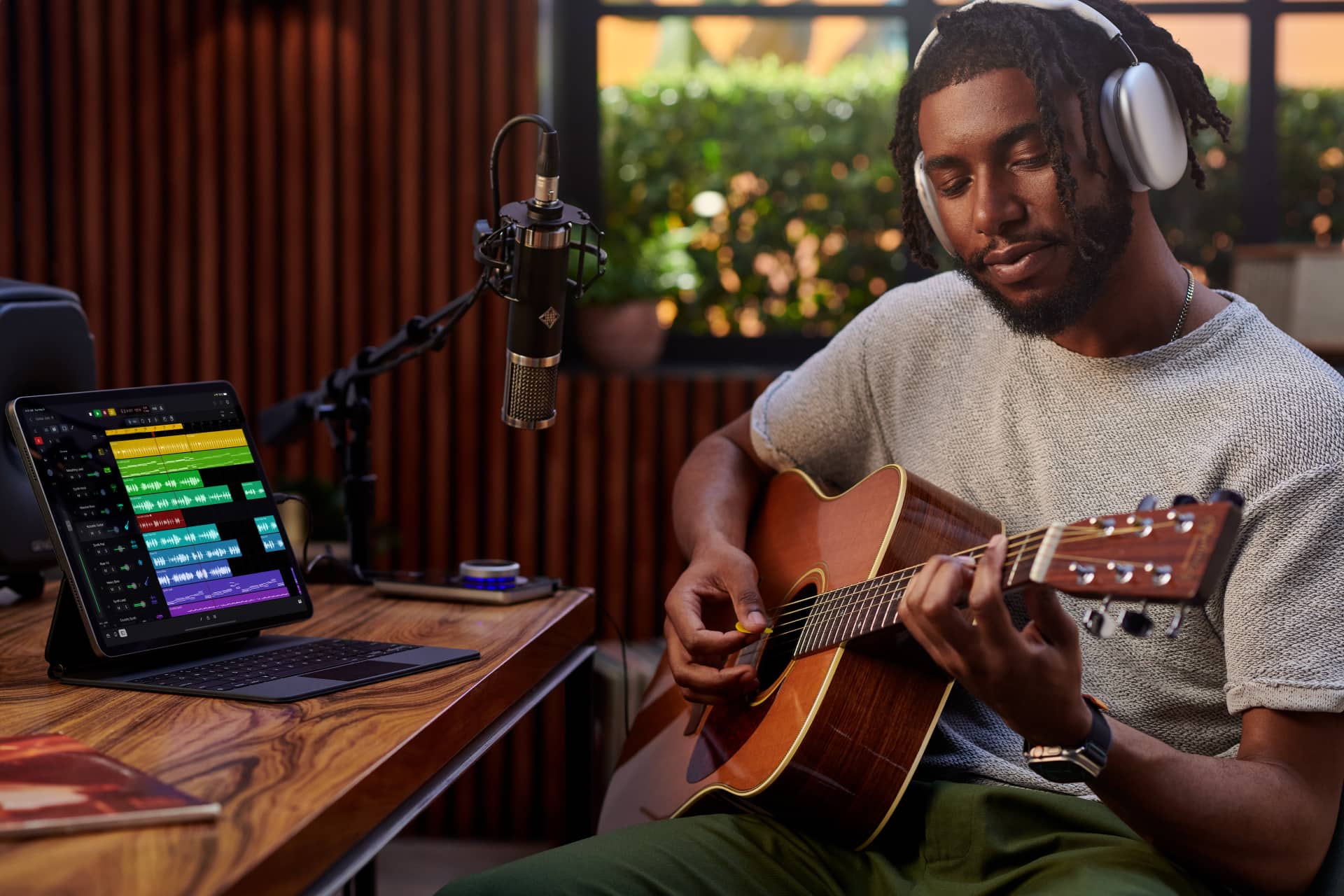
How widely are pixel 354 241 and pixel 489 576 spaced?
5.93 feet

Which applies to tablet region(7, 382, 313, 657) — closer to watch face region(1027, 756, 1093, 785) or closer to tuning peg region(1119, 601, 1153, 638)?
watch face region(1027, 756, 1093, 785)

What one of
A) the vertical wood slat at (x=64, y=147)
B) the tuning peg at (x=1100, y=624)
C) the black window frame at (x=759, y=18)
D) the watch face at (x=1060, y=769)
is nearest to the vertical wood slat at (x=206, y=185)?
the vertical wood slat at (x=64, y=147)

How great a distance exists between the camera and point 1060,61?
1.47 metres

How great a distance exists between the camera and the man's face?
1.45 m

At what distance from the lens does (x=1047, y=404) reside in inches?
61.8

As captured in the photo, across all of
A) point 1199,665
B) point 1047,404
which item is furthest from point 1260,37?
point 1199,665

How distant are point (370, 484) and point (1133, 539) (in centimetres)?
124

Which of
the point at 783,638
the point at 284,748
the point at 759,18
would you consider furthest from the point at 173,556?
the point at 759,18

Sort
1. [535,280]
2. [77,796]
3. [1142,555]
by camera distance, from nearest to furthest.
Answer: [77,796]
[1142,555]
[535,280]

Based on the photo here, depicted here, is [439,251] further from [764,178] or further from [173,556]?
[173,556]

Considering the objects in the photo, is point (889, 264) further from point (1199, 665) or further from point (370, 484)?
point (1199, 665)

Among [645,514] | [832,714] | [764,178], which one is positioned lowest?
[645,514]

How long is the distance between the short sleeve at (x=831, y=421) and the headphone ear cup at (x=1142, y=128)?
53 centimetres

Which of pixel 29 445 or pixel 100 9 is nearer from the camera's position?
pixel 29 445
